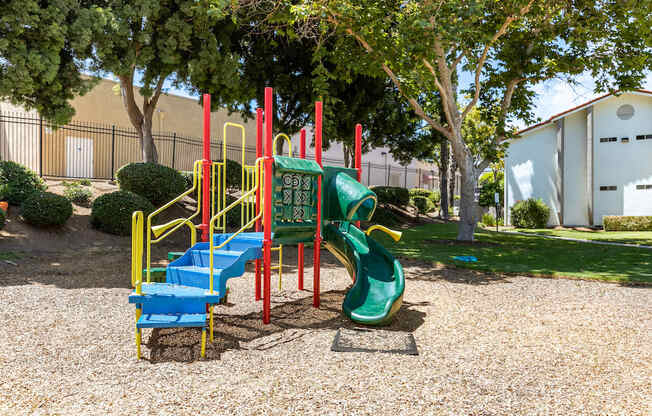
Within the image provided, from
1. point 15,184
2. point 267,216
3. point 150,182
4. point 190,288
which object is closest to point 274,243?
point 267,216

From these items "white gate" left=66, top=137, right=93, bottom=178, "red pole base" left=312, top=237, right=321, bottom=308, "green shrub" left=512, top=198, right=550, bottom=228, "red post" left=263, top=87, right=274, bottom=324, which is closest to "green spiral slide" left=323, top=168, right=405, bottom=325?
"red pole base" left=312, top=237, right=321, bottom=308

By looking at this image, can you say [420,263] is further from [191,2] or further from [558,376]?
[191,2]

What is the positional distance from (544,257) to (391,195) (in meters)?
13.5

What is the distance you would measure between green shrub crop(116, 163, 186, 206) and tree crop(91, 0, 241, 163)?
2673 millimetres

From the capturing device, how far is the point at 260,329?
16.6ft

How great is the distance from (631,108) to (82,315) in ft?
79.4

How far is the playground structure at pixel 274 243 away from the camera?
4.51 metres

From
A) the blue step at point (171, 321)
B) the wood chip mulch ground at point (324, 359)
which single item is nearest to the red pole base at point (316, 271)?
the wood chip mulch ground at point (324, 359)

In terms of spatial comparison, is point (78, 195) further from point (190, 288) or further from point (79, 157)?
point (190, 288)

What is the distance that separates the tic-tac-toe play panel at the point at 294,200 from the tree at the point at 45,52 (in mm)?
8305

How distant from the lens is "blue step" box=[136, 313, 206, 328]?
159 inches

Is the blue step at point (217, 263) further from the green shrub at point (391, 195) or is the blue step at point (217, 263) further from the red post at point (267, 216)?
the green shrub at point (391, 195)

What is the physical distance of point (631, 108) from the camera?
21.0 meters

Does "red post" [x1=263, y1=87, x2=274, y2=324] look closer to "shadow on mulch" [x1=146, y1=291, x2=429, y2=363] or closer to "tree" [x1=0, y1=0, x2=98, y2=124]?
"shadow on mulch" [x1=146, y1=291, x2=429, y2=363]
